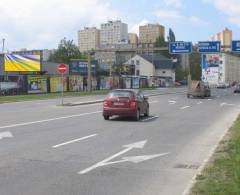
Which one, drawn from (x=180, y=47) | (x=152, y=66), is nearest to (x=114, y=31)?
(x=152, y=66)

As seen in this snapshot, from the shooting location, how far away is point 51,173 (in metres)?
9.36

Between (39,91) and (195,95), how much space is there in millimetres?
22713

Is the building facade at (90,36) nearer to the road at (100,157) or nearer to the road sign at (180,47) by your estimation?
the road sign at (180,47)

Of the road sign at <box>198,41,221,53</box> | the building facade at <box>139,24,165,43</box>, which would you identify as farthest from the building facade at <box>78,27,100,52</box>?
the road sign at <box>198,41,221,53</box>

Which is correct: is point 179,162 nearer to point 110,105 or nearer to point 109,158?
point 109,158

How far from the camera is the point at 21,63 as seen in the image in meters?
73.2

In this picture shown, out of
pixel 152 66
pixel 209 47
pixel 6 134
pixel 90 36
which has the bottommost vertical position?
pixel 6 134

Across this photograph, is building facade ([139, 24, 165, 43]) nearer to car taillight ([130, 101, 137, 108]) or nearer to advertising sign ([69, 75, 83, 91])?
advertising sign ([69, 75, 83, 91])

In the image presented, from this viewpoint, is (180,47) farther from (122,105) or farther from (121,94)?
(122,105)

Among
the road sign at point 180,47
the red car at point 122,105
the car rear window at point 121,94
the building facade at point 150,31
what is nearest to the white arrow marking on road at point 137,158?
the red car at point 122,105

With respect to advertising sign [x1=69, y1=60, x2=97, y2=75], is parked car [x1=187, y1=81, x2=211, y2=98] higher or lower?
lower

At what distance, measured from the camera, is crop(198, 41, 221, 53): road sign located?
67.3 m

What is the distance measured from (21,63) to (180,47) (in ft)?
75.2

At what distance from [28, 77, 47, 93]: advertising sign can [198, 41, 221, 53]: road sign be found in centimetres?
2129
